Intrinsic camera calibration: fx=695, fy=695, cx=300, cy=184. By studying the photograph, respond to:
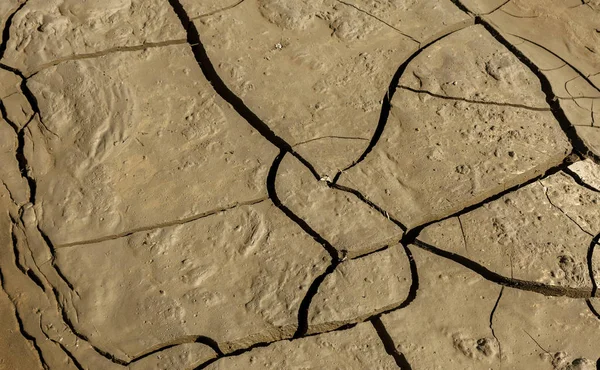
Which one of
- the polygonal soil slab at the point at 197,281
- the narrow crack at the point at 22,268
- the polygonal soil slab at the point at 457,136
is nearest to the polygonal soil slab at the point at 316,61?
the polygonal soil slab at the point at 457,136

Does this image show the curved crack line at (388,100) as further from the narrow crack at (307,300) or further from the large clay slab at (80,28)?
the large clay slab at (80,28)

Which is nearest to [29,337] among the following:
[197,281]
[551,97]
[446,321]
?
[197,281]

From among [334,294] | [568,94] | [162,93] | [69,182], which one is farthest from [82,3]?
[568,94]

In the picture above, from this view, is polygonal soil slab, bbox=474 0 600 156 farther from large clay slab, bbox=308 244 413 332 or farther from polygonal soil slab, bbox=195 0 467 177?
large clay slab, bbox=308 244 413 332

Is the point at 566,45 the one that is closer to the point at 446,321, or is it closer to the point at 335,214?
the point at 335,214

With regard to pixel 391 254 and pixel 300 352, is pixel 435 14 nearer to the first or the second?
pixel 391 254

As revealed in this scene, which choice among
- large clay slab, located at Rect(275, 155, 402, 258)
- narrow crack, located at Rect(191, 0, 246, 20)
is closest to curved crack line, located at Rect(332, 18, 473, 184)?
large clay slab, located at Rect(275, 155, 402, 258)
